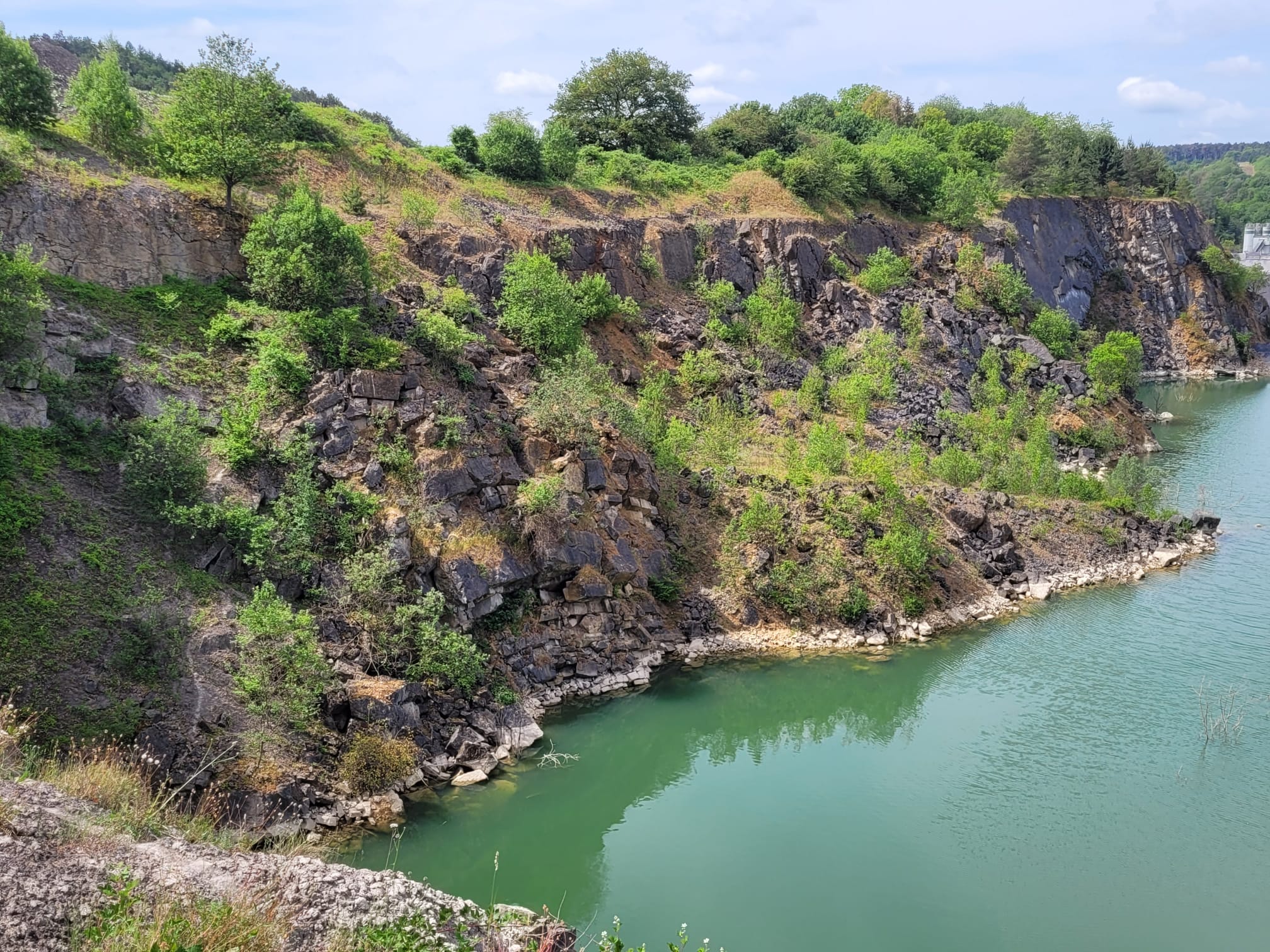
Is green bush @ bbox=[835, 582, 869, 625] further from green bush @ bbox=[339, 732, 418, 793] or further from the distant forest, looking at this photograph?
the distant forest

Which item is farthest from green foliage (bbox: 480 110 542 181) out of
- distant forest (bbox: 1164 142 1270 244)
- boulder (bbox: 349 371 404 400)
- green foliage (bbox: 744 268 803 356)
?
distant forest (bbox: 1164 142 1270 244)

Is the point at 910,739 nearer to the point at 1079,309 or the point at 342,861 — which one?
the point at 342,861

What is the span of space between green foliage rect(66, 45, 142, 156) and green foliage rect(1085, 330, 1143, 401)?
37.2 m

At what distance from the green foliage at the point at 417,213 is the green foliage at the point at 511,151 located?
633 centimetres

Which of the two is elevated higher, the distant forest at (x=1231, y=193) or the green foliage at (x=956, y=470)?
the distant forest at (x=1231, y=193)

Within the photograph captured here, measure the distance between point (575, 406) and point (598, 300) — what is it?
29.5 feet

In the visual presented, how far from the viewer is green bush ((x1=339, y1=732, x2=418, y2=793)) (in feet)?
51.8

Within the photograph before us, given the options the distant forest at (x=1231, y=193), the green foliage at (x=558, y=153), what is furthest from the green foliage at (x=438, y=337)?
the distant forest at (x=1231, y=193)

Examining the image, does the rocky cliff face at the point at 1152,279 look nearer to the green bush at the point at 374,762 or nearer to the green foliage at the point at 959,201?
the green foliage at the point at 959,201

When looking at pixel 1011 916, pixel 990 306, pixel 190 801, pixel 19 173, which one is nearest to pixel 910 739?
pixel 1011 916

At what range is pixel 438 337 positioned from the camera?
22406mm

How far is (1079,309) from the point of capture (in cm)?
5278

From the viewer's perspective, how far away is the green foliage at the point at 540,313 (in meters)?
26.3

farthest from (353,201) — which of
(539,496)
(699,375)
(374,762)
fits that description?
(374,762)
